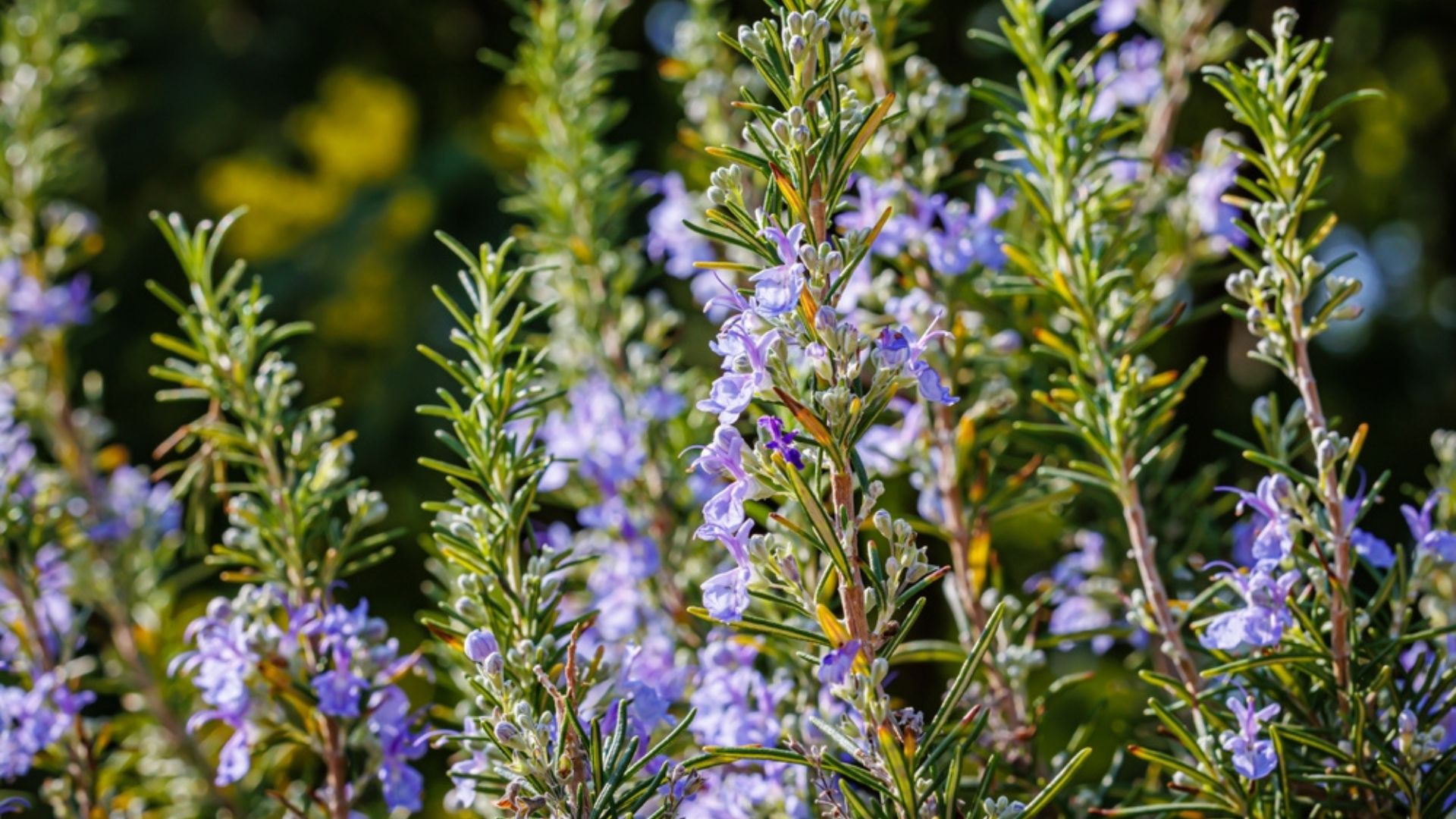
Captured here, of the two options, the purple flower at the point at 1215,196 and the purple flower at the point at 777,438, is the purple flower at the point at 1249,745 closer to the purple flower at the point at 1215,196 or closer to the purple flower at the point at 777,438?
the purple flower at the point at 777,438

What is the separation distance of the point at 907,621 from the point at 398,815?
0.56 metres

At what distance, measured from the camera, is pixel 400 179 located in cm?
350

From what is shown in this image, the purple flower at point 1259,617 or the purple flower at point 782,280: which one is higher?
the purple flower at point 782,280

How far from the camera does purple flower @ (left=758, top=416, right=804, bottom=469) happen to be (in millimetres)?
821

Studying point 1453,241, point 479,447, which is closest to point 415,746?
point 479,447

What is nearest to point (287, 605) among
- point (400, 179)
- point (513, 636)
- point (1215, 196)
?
point (513, 636)

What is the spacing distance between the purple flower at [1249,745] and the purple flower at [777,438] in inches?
15.6

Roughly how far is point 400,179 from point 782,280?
2.92 meters

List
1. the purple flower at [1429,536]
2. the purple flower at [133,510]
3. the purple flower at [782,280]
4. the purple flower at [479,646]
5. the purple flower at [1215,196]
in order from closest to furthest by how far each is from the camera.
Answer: the purple flower at [782,280] < the purple flower at [479,646] < the purple flower at [1429,536] < the purple flower at [1215,196] < the purple flower at [133,510]

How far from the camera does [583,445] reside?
1406 mm

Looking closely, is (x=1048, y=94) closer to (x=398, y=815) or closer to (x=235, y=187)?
(x=398, y=815)

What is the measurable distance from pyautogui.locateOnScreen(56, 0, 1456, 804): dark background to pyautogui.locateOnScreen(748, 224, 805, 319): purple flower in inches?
90.9

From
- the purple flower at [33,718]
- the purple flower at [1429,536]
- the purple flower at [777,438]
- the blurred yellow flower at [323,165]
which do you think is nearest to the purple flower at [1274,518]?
the purple flower at [1429,536]

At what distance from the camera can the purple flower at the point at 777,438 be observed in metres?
0.82
